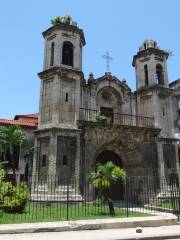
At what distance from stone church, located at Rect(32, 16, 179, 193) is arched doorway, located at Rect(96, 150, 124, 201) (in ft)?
0.27

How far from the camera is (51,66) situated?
22281mm

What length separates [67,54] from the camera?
23.2 meters

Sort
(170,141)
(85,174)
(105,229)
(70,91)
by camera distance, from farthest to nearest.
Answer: (170,141) < (70,91) < (85,174) < (105,229)

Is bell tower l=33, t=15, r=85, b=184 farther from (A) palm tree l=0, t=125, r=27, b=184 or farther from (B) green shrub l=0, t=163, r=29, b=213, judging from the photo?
(A) palm tree l=0, t=125, r=27, b=184

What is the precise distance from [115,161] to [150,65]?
9865mm

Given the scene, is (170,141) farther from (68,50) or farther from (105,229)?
(105,229)

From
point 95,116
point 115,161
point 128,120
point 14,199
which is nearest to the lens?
point 14,199

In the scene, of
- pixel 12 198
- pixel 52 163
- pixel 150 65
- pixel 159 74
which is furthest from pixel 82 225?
pixel 159 74

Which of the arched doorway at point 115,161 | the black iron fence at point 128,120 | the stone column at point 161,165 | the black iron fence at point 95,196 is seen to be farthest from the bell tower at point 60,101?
the stone column at point 161,165

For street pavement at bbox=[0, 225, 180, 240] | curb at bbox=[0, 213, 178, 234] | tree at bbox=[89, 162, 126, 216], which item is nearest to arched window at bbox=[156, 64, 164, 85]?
tree at bbox=[89, 162, 126, 216]

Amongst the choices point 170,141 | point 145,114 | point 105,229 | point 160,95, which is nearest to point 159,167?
point 170,141

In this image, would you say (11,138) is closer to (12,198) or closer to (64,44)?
(64,44)

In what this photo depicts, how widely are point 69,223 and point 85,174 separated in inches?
337

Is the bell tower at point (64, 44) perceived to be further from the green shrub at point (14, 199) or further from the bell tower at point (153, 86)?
the green shrub at point (14, 199)
